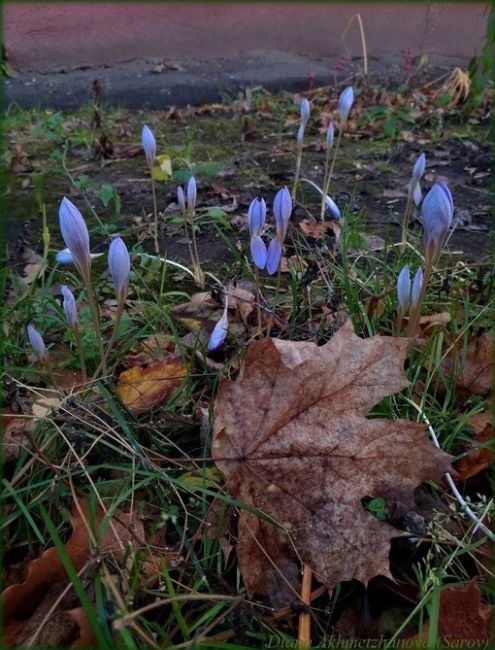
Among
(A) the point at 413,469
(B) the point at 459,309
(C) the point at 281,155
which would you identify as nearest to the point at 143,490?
(A) the point at 413,469

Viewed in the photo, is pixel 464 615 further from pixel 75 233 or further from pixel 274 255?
pixel 75 233

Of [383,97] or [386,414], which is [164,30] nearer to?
[383,97]

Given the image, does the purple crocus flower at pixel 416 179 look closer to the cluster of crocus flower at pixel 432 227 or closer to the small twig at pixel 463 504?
the cluster of crocus flower at pixel 432 227

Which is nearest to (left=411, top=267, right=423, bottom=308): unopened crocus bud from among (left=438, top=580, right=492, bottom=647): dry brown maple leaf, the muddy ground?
(left=438, top=580, right=492, bottom=647): dry brown maple leaf

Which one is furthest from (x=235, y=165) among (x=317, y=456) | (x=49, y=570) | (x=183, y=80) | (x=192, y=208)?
(x=183, y=80)

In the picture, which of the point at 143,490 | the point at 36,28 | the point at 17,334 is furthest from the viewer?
the point at 36,28

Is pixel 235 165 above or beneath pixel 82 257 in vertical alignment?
beneath

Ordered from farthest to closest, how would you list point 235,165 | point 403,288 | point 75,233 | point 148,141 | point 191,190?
point 235,165, point 148,141, point 191,190, point 403,288, point 75,233
